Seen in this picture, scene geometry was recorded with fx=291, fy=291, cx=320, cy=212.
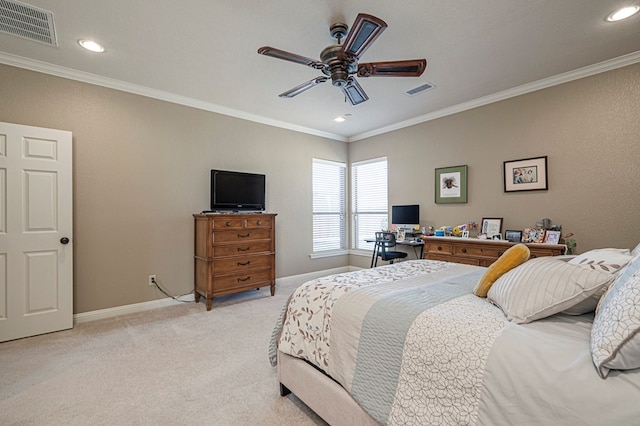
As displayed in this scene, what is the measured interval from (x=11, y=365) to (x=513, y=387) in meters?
3.38

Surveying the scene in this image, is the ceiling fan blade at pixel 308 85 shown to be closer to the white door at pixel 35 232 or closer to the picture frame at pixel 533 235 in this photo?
the white door at pixel 35 232

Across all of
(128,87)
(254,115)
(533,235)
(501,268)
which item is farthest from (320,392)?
(254,115)

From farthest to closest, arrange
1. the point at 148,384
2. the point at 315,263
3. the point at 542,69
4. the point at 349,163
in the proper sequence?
the point at 349,163 → the point at 315,263 → the point at 542,69 → the point at 148,384

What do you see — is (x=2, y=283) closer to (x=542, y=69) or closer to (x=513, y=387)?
(x=513, y=387)

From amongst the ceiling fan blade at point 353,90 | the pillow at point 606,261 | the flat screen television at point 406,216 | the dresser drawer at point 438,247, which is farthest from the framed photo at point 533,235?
the ceiling fan blade at point 353,90

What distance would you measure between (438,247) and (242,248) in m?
2.61

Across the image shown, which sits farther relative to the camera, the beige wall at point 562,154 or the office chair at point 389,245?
the office chair at point 389,245

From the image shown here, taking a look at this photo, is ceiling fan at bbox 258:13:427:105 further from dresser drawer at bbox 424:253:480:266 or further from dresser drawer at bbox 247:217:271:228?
dresser drawer at bbox 424:253:480:266

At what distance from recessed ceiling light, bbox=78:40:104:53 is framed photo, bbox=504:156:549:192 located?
4565 mm

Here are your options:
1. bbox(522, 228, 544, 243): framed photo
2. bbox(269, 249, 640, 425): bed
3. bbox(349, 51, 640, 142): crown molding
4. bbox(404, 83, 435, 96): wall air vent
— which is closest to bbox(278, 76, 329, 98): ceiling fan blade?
bbox(404, 83, 435, 96): wall air vent

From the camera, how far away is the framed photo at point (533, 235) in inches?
128

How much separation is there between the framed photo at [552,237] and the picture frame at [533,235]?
4 cm

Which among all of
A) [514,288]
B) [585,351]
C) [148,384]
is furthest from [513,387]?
[148,384]

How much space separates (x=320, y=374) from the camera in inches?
61.9
